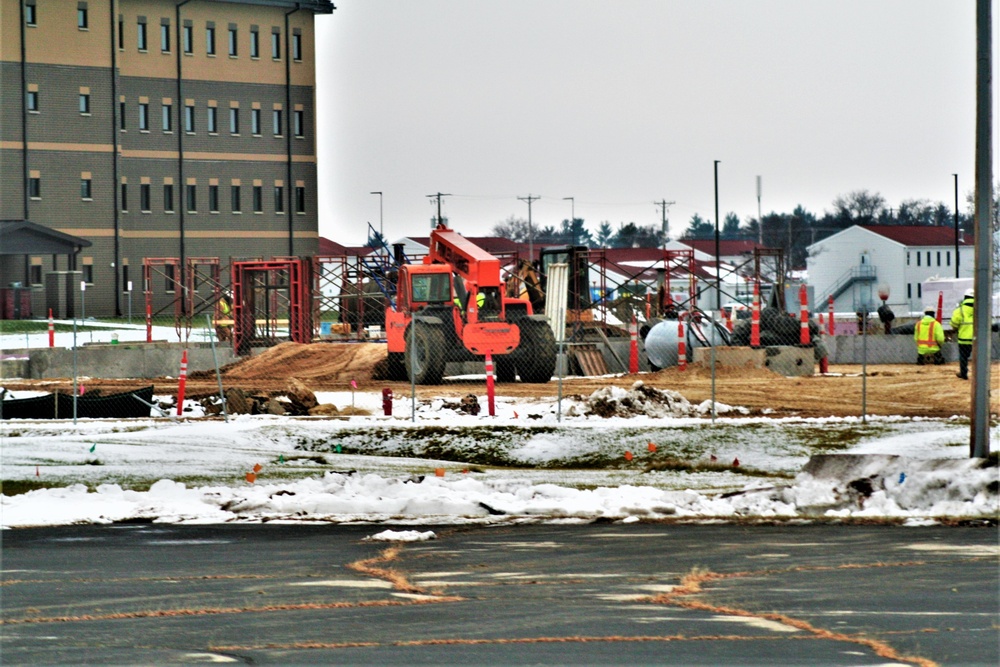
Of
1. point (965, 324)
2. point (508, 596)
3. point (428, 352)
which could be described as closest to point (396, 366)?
point (428, 352)

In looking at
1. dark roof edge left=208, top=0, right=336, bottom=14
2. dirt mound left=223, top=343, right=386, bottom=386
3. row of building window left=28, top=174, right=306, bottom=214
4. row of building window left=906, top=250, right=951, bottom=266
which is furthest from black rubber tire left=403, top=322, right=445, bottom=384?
row of building window left=906, top=250, right=951, bottom=266

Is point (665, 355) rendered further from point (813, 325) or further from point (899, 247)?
point (899, 247)

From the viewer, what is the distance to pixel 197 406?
1035 inches

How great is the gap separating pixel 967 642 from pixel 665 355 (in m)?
27.1

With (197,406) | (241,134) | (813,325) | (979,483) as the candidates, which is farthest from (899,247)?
(979,483)

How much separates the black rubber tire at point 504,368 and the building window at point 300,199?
3952cm

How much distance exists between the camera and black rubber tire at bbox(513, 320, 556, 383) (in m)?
32.0

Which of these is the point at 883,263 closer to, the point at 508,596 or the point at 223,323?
the point at 223,323

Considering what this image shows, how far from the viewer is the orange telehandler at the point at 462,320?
30.7m

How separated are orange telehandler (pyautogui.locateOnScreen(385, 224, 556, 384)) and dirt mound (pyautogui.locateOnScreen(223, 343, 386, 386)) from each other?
274 cm

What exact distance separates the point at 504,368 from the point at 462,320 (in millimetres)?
1876

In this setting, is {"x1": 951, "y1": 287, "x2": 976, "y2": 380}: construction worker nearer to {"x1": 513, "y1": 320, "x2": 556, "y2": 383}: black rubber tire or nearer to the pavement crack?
{"x1": 513, "y1": 320, "x2": 556, "y2": 383}: black rubber tire

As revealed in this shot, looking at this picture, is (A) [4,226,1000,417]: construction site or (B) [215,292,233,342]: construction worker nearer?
(A) [4,226,1000,417]: construction site

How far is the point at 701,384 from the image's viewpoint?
29.9 metres
